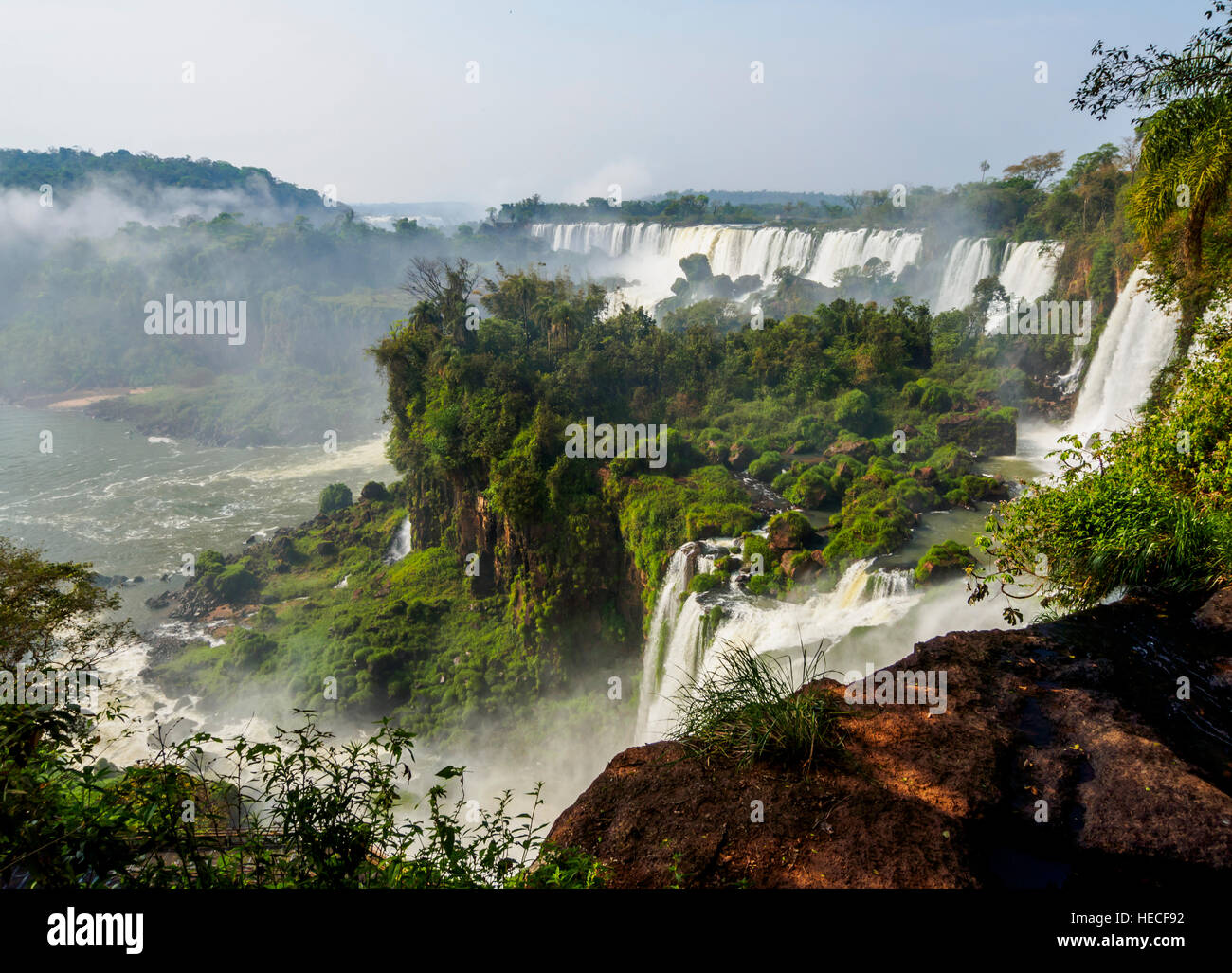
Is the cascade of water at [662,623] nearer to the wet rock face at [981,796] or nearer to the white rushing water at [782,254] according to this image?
the wet rock face at [981,796]

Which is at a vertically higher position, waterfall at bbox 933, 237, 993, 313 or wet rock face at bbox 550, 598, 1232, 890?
waterfall at bbox 933, 237, 993, 313

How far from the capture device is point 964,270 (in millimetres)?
39938

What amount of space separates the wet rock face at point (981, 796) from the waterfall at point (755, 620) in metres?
6.58

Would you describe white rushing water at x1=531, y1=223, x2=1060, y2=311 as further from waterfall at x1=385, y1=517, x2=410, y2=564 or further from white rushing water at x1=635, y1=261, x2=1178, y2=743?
waterfall at x1=385, y1=517, x2=410, y2=564

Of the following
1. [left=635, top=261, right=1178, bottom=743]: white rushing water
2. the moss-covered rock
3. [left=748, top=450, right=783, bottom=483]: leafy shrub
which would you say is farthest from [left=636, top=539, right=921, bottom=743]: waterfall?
[left=748, top=450, right=783, bottom=483]: leafy shrub

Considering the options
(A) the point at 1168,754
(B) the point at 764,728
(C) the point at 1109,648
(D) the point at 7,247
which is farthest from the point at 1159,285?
(D) the point at 7,247

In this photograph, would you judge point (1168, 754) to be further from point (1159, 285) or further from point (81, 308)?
point (81, 308)

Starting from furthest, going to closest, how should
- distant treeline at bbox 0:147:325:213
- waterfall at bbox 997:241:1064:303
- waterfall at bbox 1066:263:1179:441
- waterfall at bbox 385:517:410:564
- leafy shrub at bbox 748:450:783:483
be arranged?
distant treeline at bbox 0:147:325:213 < waterfall at bbox 997:241:1064:303 < waterfall at bbox 385:517:410:564 < leafy shrub at bbox 748:450:783:483 < waterfall at bbox 1066:263:1179:441

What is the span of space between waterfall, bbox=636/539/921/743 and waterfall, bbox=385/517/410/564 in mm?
15530

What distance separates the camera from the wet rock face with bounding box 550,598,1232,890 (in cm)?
349

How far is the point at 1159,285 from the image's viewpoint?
1256 cm

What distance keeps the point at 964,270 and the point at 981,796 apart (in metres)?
42.5

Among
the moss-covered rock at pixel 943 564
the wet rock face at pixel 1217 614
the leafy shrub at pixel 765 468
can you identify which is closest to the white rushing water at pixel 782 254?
the leafy shrub at pixel 765 468
